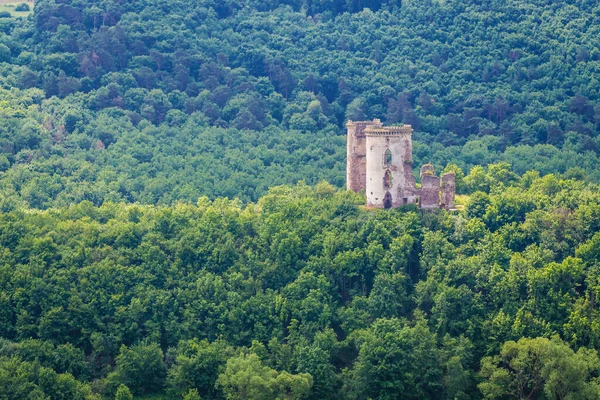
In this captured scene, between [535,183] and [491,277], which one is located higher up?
[535,183]

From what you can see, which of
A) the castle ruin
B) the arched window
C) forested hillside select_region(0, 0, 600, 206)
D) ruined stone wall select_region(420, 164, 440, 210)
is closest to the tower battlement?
the castle ruin

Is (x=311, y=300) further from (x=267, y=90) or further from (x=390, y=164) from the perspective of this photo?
(x=267, y=90)

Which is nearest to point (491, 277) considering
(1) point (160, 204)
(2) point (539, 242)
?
(2) point (539, 242)

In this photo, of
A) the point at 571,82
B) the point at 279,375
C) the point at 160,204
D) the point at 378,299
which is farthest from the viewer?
the point at 571,82

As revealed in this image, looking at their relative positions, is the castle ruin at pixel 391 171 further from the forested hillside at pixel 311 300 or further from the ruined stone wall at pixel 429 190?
the forested hillside at pixel 311 300

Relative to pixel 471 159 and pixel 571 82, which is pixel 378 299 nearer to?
pixel 471 159

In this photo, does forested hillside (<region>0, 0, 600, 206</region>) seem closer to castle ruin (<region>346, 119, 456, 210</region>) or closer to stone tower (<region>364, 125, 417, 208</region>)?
castle ruin (<region>346, 119, 456, 210</region>)
